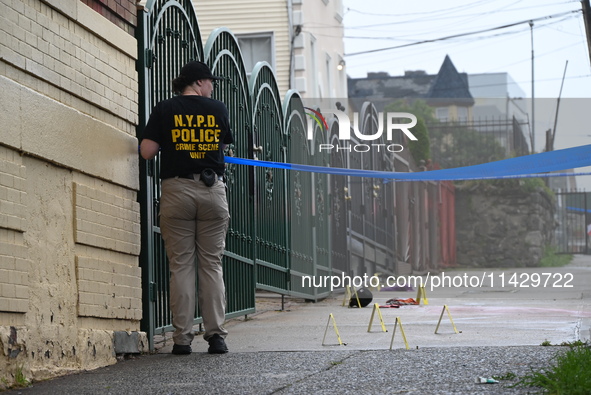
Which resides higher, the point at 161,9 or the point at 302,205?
the point at 161,9

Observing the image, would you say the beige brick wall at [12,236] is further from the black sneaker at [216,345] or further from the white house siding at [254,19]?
the white house siding at [254,19]

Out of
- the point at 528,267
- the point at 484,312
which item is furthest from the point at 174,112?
the point at 528,267

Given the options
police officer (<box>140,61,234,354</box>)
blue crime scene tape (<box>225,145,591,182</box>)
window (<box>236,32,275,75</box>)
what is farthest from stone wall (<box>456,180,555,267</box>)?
police officer (<box>140,61,234,354</box>)

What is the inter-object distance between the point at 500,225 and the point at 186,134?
75.1ft

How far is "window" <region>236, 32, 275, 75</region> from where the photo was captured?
2450 cm

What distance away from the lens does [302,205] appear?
1298cm

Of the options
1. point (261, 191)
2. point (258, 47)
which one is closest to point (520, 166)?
point (261, 191)

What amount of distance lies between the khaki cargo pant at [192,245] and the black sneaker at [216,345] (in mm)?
40

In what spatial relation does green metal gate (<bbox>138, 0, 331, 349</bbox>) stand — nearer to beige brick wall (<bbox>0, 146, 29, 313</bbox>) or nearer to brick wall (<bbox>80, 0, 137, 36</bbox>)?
brick wall (<bbox>80, 0, 137, 36</bbox>)

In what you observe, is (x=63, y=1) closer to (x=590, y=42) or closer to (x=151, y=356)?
(x=151, y=356)

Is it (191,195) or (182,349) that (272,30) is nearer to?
(191,195)

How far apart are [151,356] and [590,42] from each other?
3.35 metres

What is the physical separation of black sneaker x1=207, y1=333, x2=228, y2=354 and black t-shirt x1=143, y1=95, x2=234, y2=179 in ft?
3.48

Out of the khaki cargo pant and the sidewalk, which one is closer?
the sidewalk
